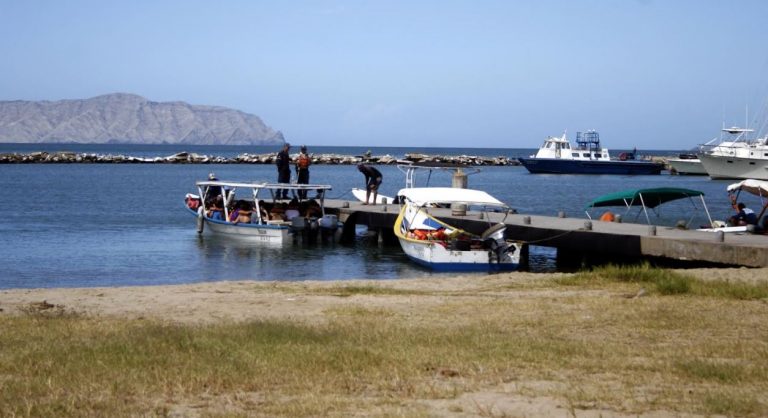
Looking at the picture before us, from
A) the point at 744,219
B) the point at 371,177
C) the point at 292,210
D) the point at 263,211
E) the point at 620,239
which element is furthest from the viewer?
the point at 371,177

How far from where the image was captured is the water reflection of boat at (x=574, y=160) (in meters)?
97.1

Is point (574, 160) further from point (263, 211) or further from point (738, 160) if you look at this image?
point (263, 211)

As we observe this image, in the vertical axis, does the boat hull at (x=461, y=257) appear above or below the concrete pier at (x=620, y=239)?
below

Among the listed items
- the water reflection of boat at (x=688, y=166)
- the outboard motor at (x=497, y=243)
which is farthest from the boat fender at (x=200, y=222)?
the water reflection of boat at (x=688, y=166)

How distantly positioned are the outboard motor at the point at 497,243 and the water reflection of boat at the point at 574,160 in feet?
233

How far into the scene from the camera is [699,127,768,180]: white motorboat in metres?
82.4

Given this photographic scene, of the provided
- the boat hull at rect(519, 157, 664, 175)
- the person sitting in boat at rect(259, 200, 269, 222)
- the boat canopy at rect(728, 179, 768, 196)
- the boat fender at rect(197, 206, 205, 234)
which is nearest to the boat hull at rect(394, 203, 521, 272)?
the person sitting in boat at rect(259, 200, 269, 222)

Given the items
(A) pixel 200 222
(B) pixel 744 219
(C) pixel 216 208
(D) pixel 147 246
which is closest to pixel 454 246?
(B) pixel 744 219

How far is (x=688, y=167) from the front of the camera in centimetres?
10856

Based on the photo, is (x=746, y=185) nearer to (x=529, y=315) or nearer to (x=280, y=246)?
(x=280, y=246)

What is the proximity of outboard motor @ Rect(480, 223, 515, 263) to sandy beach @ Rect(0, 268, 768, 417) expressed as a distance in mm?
4607

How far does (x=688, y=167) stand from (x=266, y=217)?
81042 mm

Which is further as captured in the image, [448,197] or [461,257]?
[448,197]

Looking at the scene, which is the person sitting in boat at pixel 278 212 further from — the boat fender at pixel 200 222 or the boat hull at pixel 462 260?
the boat hull at pixel 462 260
